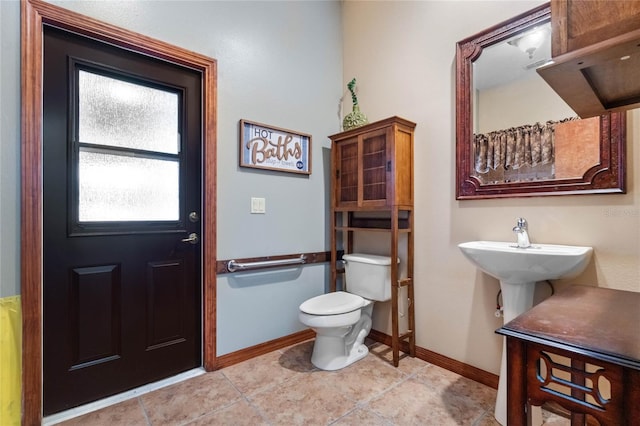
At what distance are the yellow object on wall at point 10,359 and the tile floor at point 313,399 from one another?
27 cm

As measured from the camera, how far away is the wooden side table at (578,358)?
64 cm

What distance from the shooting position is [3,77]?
137 cm

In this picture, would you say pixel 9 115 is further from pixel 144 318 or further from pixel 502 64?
pixel 502 64

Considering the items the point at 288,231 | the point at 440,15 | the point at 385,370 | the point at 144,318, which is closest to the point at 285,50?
the point at 440,15

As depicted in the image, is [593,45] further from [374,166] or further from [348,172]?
[348,172]

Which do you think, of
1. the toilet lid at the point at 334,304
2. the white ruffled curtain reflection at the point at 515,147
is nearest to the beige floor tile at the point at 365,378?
the toilet lid at the point at 334,304

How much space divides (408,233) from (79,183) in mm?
2017

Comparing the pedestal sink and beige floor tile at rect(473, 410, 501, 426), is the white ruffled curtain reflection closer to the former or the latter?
the pedestal sink

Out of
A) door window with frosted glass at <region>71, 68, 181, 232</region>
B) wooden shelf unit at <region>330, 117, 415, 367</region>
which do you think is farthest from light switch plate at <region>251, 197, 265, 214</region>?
wooden shelf unit at <region>330, 117, 415, 367</region>

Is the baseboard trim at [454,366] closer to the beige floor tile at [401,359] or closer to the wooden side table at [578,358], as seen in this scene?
the beige floor tile at [401,359]

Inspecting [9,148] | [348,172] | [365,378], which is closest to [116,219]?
[9,148]

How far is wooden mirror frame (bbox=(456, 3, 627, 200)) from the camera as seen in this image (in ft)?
4.50

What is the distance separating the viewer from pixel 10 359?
51.8 inches

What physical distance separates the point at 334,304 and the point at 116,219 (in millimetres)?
1413
